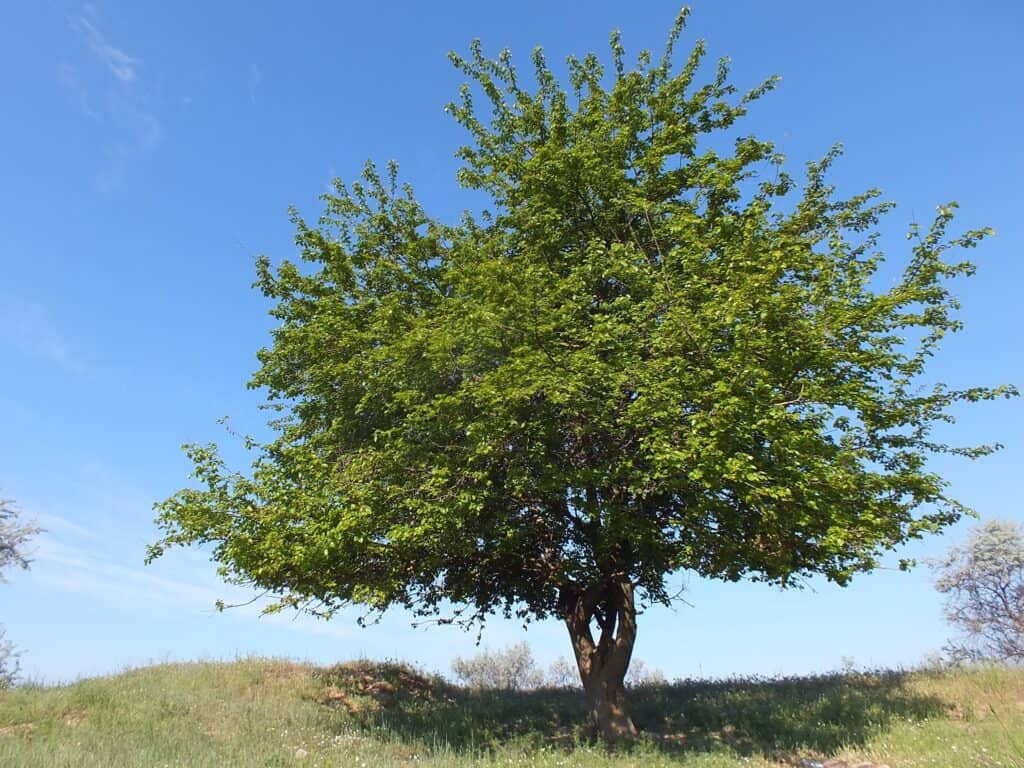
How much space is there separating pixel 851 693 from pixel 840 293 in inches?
477

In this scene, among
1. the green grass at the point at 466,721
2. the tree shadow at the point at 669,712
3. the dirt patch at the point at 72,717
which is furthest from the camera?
the dirt patch at the point at 72,717

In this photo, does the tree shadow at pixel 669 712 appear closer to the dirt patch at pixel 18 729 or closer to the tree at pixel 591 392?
the tree at pixel 591 392

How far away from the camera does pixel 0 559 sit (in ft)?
143

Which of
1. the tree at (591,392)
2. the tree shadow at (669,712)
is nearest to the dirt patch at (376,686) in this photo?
the tree shadow at (669,712)

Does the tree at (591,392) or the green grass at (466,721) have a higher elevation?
the tree at (591,392)

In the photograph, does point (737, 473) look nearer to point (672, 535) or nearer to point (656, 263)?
point (672, 535)

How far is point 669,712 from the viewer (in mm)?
18141

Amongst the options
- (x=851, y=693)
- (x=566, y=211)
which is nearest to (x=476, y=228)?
(x=566, y=211)

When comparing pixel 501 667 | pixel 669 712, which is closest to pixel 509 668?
pixel 501 667

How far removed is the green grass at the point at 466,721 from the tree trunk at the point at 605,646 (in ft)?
2.24

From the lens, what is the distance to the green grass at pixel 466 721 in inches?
452

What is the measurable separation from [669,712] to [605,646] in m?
3.67

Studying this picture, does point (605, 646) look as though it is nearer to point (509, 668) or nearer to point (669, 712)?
point (669, 712)

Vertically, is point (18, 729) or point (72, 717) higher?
point (72, 717)
